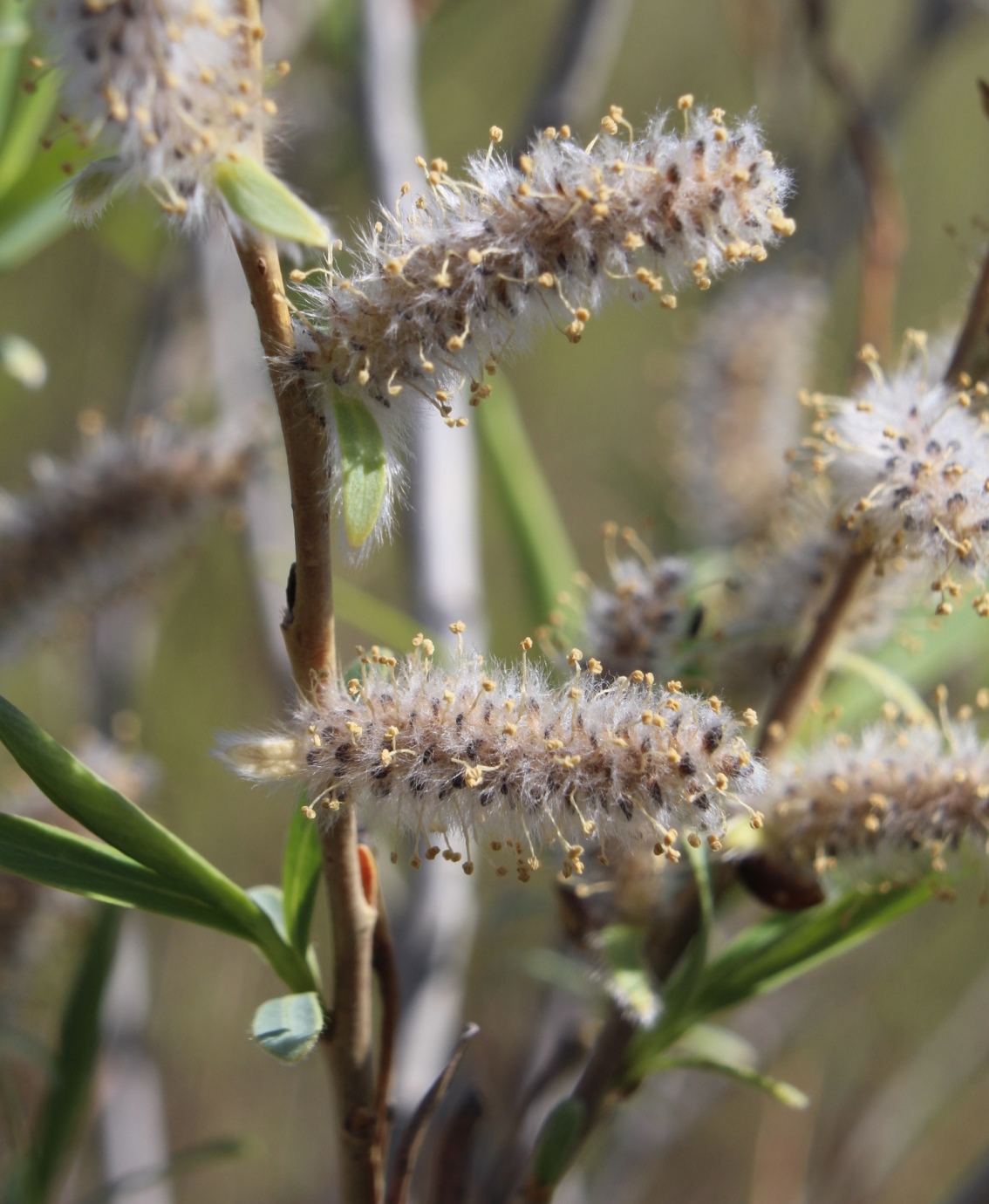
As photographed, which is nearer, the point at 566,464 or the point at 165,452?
the point at 165,452

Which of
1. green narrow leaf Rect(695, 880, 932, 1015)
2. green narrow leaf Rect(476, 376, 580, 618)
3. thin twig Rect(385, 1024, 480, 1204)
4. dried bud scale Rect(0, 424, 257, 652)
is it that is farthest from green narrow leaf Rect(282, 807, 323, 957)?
green narrow leaf Rect(476, 376, 580, 618)

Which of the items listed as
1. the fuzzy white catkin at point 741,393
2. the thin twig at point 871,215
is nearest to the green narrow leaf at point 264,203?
the thin twig at point 871,215

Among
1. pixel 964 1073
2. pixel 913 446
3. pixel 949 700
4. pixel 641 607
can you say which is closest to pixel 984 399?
pixel 913 446

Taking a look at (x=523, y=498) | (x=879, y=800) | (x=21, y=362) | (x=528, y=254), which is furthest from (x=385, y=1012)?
(x=523, y=498)

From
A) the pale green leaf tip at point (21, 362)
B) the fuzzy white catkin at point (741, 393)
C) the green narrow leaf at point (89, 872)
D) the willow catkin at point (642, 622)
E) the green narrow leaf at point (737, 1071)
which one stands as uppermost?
the fuzzy white catkin at point (741, 393)

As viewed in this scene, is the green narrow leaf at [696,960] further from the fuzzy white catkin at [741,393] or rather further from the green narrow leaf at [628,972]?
the fuzzy white catkin at [741,393]

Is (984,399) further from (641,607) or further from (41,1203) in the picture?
(41,1203)
